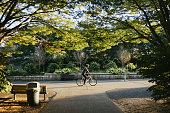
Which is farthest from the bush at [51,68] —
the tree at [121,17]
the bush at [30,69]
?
the tree at [121,17]

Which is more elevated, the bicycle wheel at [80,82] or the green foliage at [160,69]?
the green foliage at [160,69]

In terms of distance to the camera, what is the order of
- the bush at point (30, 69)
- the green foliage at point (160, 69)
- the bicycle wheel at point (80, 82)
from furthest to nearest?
the bush at point (30, 69) → the bicycle wheel at point (80, 82) → the green foliage at point (160, 69)

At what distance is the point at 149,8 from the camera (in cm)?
818

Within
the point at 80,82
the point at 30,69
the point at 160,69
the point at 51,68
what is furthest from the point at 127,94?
the point at 51,68

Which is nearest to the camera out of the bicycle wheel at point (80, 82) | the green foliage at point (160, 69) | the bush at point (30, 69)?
the green foliage at point (160, 69)

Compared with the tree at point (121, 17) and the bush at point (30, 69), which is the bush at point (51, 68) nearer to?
the bush at point (30, 69)

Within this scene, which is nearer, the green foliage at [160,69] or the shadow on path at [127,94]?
the green foliage at [160,69]

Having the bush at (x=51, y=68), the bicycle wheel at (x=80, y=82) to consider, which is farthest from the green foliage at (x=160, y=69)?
the bush at (x=51, y=68)

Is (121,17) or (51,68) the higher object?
(121,17)

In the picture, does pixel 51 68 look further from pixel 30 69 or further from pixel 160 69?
pixel 160 69

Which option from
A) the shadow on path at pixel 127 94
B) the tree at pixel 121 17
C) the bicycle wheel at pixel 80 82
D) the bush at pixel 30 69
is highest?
the tree at pixel 121 17

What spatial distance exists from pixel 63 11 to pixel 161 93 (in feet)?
21.7

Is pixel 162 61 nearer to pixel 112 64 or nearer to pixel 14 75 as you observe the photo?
pixel 14 75

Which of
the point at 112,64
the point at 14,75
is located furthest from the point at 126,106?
the point at 112,64
